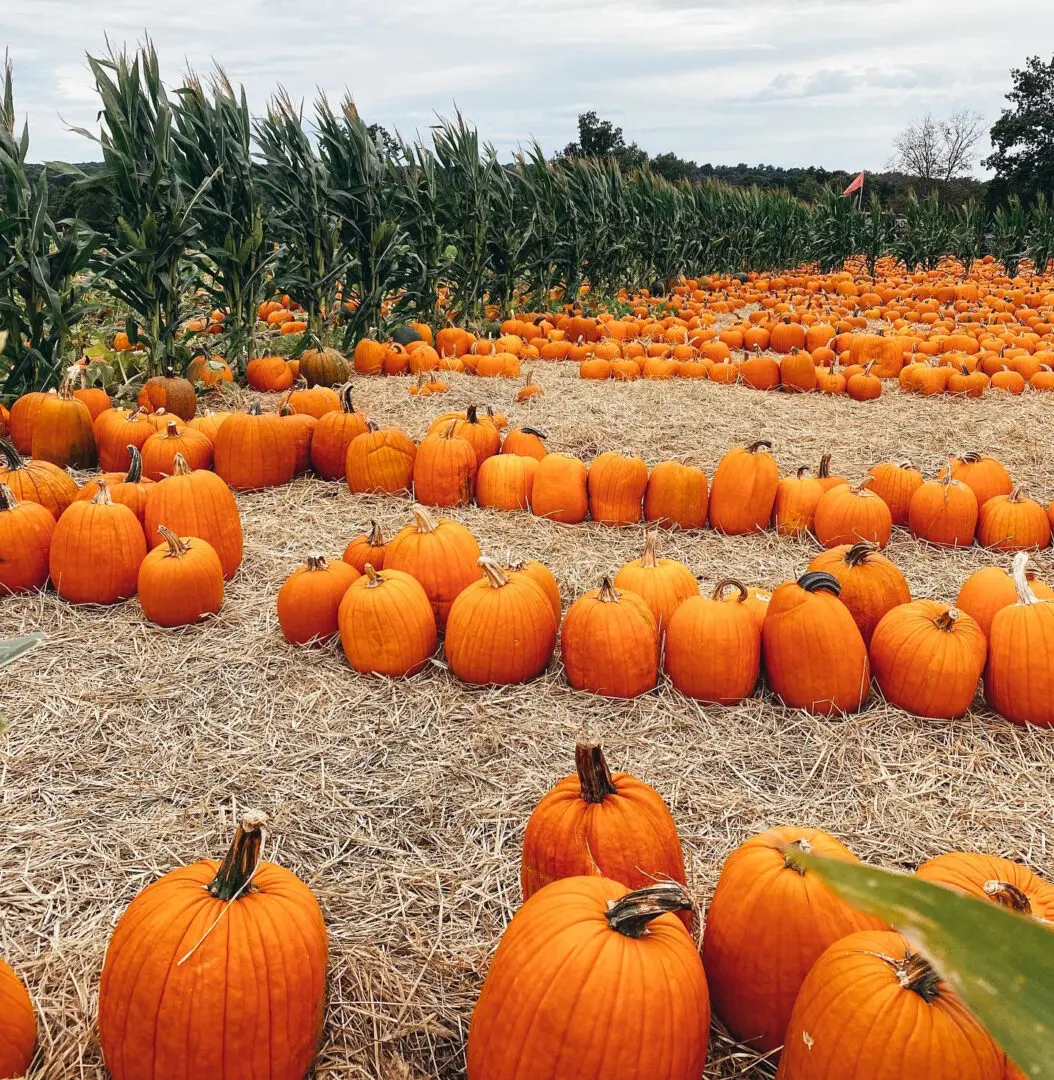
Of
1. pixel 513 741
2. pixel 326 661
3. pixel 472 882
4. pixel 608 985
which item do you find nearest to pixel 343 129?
pixel 326 661

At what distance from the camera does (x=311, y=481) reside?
553cm

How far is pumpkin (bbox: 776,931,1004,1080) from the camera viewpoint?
49.9 inches

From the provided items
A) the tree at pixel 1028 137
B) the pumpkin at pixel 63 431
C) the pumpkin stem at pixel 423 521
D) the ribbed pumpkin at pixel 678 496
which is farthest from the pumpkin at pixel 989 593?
the tree at pixel 1028 137

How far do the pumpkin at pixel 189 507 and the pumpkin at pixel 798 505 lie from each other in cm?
282

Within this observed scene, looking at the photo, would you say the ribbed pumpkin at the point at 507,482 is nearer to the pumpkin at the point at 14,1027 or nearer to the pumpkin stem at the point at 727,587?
the pumpkin stem at the point at 727,587

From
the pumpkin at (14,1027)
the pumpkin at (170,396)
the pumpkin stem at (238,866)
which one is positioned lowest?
the pumpkin at (14,1027)

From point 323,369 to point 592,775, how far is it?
22.3 ft

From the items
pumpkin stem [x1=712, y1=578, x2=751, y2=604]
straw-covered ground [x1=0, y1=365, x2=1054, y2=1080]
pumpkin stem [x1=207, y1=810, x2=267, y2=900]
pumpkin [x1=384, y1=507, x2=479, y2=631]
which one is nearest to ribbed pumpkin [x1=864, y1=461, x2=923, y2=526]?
straw-covered ground [x1=0, y1=365, x2=1054, y2=1080]

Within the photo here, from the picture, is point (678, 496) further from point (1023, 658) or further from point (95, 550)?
point (95, 550)

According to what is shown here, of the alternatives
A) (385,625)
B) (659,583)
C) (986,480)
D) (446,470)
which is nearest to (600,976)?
(385,625)

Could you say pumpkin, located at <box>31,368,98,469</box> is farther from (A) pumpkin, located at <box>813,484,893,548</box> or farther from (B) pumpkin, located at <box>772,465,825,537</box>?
(A) pumpkin, located at <box>813,484,893,548</box>

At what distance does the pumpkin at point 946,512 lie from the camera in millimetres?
4555

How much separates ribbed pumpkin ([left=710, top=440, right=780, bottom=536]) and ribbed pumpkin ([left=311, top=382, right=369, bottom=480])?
2181 mm

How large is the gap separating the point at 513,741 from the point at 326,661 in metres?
0.89
